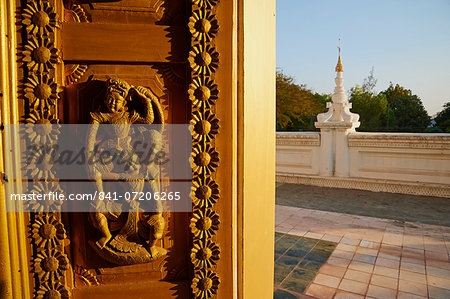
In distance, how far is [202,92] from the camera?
99cm

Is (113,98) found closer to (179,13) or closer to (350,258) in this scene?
(179,13)

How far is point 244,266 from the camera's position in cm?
111

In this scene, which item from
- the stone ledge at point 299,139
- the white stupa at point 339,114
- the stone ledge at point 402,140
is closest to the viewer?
the stone ledge at point 402,140

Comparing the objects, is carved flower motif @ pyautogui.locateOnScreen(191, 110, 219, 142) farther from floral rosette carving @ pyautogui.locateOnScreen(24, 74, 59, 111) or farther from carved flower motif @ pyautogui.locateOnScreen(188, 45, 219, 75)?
floral rosette carving @ pyautogui.locateOnScreen(24, 74, 59, 111)

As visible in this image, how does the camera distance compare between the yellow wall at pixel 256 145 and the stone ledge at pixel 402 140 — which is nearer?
the yellow wall at pixel 256 145

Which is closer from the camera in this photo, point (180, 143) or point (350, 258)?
point (180, 143)

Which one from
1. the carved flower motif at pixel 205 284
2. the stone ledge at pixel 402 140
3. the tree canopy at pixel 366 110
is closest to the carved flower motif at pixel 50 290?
the carved flower motif at pixel 205 284

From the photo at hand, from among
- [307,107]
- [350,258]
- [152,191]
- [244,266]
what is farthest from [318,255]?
[307,107]

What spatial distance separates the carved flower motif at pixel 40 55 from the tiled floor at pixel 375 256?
256 centimetres

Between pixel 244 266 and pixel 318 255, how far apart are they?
Answer: 2.48m

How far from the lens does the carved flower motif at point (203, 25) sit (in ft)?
3.20

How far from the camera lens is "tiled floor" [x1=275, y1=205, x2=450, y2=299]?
2502mm

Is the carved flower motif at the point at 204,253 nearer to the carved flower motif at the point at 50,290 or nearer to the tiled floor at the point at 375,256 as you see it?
the carved flower motif at the point at 50,290

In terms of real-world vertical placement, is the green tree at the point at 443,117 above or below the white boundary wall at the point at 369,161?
above
